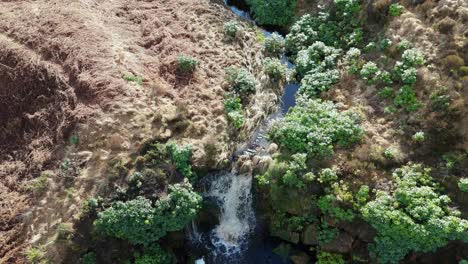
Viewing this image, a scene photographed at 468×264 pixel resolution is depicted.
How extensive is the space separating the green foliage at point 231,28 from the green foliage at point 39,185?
7349mm

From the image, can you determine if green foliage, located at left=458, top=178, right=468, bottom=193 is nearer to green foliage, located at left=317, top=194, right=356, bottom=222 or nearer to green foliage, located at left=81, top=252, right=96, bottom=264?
green foliage, located at left=317, top=194, right=356, bottom=222

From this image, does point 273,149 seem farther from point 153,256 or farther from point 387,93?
point 153,256

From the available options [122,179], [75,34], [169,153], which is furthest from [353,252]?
[75,34]

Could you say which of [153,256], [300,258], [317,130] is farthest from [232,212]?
[317,130]

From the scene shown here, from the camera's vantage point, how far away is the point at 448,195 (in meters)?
11.2

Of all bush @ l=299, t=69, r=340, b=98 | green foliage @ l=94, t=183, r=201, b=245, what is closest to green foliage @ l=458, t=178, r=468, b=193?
bush @ l=299, t=69, r=340, b=98

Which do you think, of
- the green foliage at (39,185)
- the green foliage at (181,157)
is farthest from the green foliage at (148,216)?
the green foliage at (39,185)

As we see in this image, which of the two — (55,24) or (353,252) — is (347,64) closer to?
(353,252)

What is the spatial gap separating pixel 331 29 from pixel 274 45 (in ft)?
6.46

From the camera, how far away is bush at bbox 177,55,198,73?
1358 centimetres

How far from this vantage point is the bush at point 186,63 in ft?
44.5

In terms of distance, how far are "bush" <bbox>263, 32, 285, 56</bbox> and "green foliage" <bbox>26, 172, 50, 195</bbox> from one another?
8.06m

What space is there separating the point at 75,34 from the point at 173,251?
7266mm

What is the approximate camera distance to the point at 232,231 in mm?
→ 12703
